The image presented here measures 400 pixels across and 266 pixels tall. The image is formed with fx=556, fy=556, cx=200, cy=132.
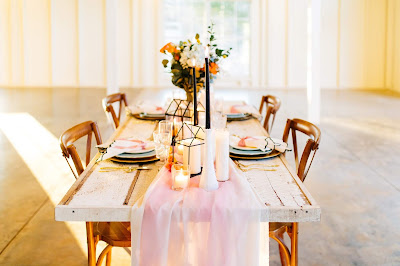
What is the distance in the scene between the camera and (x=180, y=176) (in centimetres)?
232

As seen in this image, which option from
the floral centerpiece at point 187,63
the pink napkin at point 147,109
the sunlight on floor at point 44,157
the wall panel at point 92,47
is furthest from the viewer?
the wall panel at point 92,47

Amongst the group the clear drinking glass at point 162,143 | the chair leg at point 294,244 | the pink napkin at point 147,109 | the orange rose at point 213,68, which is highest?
the orange rose at point 213,68

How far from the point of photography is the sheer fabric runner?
2137 millimetres

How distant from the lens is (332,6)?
46.7 feet

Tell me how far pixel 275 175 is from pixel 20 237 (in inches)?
86.7

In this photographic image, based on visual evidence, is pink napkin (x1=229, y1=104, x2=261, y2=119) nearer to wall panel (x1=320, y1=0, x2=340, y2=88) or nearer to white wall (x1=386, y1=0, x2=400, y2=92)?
white wall (x1=386, y1=0, x2=400, y2=92)

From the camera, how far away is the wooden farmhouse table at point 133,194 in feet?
7.02

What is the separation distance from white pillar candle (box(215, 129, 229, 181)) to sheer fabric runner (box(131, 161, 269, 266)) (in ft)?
0.72

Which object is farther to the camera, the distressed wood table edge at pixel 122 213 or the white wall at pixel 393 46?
the white wall at pixel 393 46

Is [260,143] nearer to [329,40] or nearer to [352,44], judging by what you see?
[329,40]

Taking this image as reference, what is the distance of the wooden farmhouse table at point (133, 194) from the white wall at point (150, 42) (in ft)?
38.2

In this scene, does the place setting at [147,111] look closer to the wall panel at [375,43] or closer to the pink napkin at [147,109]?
the pink napkin at [147,109]

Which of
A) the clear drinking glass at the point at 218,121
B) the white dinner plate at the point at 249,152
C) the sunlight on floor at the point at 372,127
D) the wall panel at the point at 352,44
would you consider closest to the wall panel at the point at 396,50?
the wall panel at the point at 352,44

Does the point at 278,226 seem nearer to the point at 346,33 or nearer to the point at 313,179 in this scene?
the point at 313,179
